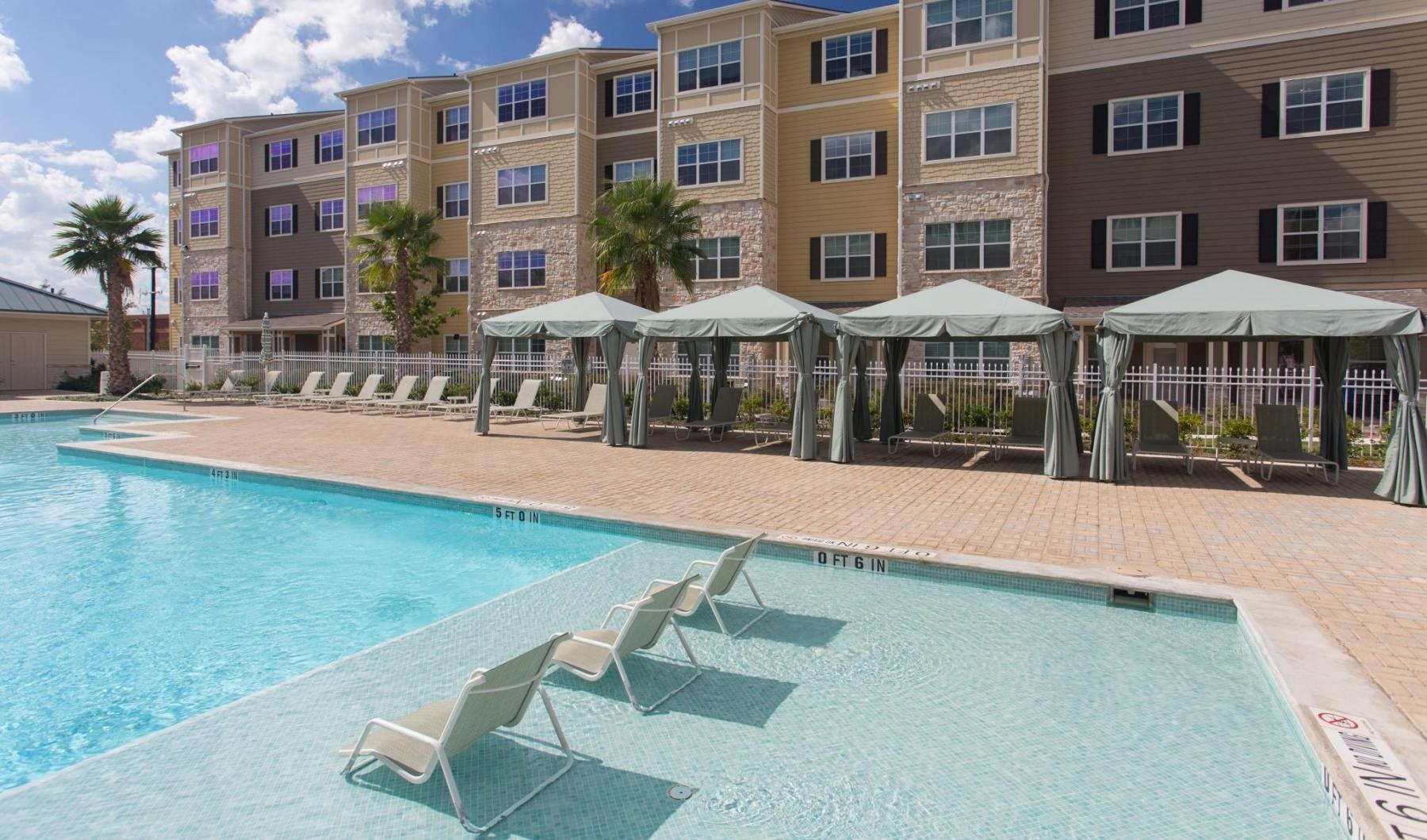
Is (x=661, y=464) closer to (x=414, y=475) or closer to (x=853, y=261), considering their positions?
(x=414, y=475)

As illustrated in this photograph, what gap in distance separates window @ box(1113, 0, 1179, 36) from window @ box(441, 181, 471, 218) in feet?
74.1

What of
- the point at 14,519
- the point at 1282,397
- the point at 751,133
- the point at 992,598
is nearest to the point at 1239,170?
the point at 1282,397

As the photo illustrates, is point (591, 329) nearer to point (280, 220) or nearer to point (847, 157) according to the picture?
point (847, 157)

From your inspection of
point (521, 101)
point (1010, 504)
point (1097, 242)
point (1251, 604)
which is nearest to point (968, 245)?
point (1097, 242)

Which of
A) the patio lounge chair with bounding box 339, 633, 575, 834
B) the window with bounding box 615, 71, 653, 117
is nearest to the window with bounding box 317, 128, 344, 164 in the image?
the window with bounding box 615, 71, 653, 117

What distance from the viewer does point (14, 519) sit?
32.0ft

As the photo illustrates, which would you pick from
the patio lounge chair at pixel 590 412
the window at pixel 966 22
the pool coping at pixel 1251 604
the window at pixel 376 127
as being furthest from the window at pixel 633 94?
the pool coping at pixel 1251 604

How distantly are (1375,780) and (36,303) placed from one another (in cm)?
4179

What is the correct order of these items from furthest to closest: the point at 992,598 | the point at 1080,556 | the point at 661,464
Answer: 1. the point at 661,464
2. the point at 1080,556
3. the point at 992,598

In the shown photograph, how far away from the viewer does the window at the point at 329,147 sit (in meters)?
34.5

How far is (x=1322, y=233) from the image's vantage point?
1952 centimetres

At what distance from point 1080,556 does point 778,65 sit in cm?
2173

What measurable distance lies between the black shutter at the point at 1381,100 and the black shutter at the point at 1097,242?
5.94 meters

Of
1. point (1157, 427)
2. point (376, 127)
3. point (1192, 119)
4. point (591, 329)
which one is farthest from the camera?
point (376, 127)
